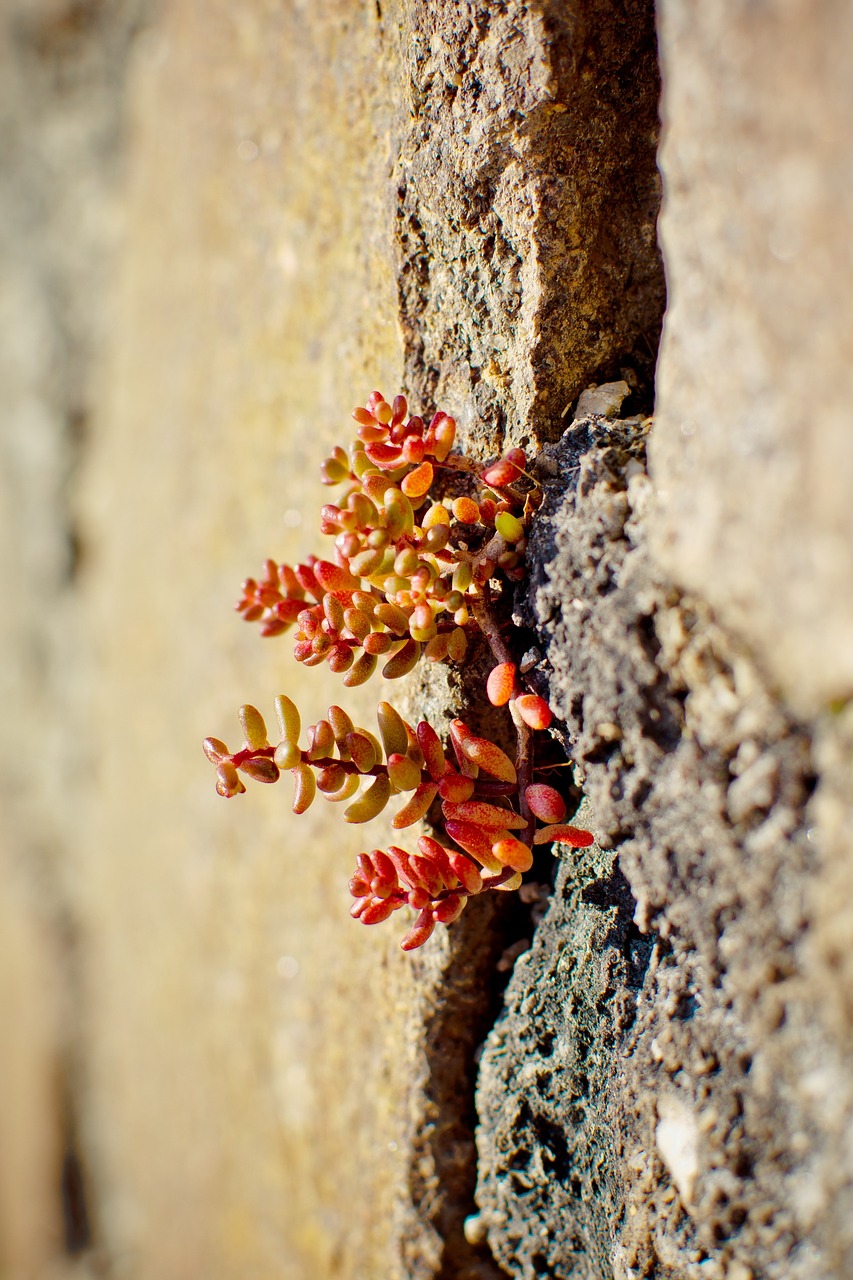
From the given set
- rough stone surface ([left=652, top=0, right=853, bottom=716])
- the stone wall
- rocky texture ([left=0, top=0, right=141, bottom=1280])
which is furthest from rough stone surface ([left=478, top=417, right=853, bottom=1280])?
rocky texture ([left=0, top=0, right=141, bottom=1280])

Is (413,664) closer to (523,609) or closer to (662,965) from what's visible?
(523,609)

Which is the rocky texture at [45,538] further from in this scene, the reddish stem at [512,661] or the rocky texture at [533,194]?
the reddish stem at [512,661]

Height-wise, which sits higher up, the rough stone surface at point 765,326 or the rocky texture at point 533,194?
the rocky texture at point 533,194

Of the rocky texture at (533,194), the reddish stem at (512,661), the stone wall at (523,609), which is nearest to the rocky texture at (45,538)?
the stone wall at (523,609)

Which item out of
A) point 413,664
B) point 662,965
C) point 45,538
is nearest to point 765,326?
point 413,664

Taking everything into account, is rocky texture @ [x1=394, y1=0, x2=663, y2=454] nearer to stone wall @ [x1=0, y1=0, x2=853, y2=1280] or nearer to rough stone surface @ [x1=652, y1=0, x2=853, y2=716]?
stone wall @ [x1=0, y1=0, x2=853, y2=1280]

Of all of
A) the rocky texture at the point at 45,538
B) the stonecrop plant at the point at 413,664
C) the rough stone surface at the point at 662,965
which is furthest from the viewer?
the rocky texture at the point at 45,538
